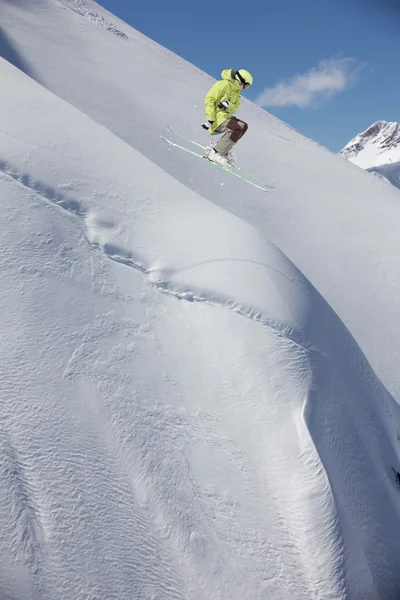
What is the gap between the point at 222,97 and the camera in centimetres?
1138

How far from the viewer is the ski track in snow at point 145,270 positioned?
23.1 feet

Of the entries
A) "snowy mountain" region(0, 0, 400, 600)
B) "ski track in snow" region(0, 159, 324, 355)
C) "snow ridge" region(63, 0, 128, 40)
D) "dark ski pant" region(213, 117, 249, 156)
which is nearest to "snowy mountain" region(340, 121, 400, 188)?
"snow ridge" region(63, 0, 128, 40)

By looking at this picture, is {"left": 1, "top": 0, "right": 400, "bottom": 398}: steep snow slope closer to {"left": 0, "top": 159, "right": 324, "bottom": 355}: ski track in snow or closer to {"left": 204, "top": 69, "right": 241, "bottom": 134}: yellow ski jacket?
{"left": 204, "top": 69, "right": 241, "bottom": 134}: yellow ski jacket

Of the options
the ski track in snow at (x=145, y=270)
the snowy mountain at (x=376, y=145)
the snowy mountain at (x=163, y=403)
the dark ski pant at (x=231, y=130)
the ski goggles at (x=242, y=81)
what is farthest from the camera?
the snowy mountain at (x=376, y=145)

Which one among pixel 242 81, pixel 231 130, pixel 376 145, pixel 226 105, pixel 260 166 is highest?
pixel 376 145

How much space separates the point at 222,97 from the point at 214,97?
0.18 m

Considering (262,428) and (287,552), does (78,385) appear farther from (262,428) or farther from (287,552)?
(287,552)

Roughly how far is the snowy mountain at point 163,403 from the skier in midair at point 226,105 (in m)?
3.00

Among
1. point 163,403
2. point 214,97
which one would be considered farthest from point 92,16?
point 163,403

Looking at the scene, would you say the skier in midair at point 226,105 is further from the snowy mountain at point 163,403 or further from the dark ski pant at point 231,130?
the snowy mountain at point 163,403

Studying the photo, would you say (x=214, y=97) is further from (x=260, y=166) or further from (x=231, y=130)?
(x=260, y=166)

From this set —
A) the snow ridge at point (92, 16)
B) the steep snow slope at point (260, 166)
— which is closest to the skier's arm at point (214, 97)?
the steep snow slope at point (260, 166)

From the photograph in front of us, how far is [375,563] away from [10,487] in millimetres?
4398

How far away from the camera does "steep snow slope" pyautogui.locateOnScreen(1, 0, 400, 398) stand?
38.7 ft
